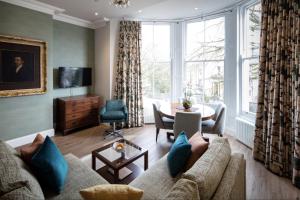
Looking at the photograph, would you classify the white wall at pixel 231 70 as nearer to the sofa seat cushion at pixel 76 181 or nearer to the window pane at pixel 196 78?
the window pane at pixel 196 78

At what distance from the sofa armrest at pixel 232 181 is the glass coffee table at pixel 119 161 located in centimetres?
124

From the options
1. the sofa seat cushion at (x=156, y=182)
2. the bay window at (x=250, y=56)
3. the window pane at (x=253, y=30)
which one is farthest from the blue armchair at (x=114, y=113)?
the window pane at (x=253, y=30)

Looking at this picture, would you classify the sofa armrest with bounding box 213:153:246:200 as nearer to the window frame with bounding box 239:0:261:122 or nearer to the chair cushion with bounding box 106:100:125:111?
the window frame with bounding box 239:0:261:122

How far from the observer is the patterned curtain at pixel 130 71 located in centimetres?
513

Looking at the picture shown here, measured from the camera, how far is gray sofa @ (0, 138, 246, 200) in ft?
3.90

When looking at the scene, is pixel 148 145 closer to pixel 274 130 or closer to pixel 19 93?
pixel 274 130

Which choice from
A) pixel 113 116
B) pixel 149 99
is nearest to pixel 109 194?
pixel 113 116

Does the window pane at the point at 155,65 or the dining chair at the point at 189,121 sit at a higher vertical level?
the window pane at the point at 155,65

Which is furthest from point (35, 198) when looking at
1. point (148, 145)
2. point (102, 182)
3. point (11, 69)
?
point (11, 69)

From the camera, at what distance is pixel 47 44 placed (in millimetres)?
4199

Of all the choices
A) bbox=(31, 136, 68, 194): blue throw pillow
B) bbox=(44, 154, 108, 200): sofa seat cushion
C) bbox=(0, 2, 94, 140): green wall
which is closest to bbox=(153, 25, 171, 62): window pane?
bbox=(0, 2, 94, 140): green wall

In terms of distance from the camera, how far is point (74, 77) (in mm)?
5000

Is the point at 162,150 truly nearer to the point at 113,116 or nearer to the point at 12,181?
the point at 113,116

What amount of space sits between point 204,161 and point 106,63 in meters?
4.42
